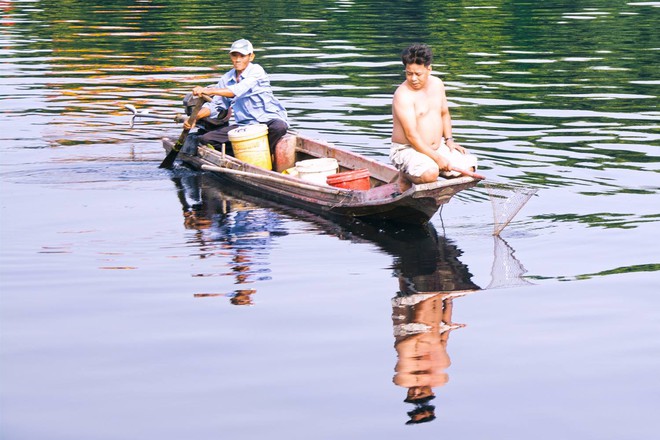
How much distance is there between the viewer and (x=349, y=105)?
18094 millimetres

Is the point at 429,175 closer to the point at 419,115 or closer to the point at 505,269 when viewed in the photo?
the point at 419,115

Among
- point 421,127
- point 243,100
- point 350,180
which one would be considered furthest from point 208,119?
point 421,127

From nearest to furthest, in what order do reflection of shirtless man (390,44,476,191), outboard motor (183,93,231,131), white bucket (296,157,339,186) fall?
reflection of shirtless man (390,44,476,191), white bucket (296,157,339,186), outboard motor (183,93,231,131)

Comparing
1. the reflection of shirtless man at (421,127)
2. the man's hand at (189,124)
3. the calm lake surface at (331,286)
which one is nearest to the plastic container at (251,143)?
the calm lake surface at (331,286)

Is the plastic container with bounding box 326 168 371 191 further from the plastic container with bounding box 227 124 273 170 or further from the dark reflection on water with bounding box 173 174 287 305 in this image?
the plastic container with bounding box 227 124 273 170

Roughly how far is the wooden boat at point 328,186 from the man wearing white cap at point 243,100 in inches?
7.3

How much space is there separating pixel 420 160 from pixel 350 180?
167 cm

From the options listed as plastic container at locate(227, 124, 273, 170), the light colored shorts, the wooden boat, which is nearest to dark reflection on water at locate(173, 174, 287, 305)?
the wooden boat

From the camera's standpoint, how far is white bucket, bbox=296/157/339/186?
1193cm

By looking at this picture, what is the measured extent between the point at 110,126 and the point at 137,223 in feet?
19.7

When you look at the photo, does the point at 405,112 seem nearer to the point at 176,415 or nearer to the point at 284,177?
the point at 284,177

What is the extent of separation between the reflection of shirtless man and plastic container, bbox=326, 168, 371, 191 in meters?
1.25

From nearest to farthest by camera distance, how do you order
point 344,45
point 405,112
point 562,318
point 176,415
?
1. point 176,415
2. point 562,318
3. point 405,112
4. point 344,45

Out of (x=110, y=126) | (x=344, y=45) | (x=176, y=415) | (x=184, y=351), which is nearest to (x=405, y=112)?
(x=184, y=351)
